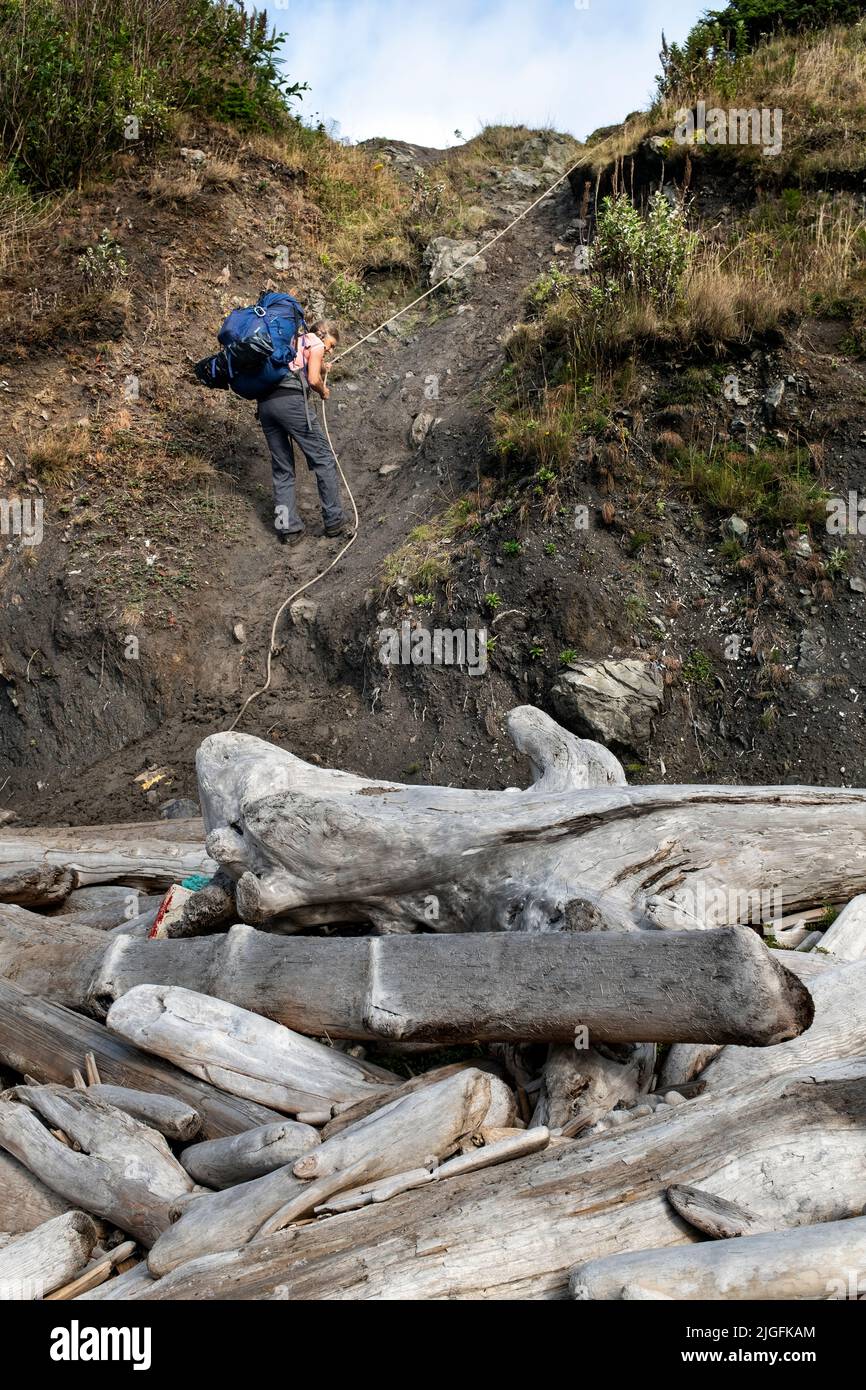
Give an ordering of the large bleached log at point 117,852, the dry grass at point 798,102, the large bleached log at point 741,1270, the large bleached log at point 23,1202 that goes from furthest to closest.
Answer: the dry grass at point 798,102 → the large bleached log at point 117,852 → the large bleached log at point 23,1202 → the large bleached log at point 741,1270

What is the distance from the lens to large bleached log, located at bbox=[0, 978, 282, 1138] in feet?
13.5

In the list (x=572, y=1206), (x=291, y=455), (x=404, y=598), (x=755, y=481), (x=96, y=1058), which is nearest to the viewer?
(x=572, y=1206)

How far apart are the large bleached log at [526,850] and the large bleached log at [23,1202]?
147 cm

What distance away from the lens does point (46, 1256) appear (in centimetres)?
351

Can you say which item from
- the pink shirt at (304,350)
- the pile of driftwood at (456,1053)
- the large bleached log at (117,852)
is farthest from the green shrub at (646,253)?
the large bleached log at (117,852)

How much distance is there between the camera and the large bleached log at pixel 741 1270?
2576mm

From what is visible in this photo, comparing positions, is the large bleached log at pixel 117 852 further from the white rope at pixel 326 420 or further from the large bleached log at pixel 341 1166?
the large bleached log at pixel 341 1166

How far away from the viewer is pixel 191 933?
529 cm

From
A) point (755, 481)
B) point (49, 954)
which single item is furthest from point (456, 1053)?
point (755, 481)

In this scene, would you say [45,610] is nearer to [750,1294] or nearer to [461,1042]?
[461,1042]

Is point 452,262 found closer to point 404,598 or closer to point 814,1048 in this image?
point 404,598

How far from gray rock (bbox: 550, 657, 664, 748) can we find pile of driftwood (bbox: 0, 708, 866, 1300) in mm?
2172

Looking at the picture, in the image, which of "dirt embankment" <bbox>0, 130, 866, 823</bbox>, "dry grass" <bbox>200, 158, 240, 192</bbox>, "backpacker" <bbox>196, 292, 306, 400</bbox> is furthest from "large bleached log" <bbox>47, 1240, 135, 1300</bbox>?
"dry grass" <bbox>200, 158, 240, 192</bbox>

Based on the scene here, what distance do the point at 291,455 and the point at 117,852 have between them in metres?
6.04
